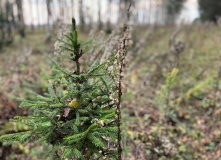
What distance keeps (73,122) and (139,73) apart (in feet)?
19.6

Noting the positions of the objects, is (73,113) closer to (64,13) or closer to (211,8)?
(64,13)

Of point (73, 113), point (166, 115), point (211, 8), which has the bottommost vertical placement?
point (166, 115)

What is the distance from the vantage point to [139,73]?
7.13 meters

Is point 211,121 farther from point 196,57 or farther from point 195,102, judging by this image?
point 196,57

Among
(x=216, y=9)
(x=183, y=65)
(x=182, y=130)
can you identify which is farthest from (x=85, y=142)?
(x=216, y=9)

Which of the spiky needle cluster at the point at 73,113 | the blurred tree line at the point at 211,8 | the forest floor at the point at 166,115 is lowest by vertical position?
the forest floor at the point at 166,115

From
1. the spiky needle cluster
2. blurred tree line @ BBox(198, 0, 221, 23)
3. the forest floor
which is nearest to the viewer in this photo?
the spiky needle cluster

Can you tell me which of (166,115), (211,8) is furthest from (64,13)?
(211,8)

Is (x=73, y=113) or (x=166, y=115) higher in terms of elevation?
(x=73, y=113)

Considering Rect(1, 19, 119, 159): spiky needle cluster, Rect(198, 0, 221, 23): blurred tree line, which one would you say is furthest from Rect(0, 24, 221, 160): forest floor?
Rect(198, 0, 221, 23): blurred tree line

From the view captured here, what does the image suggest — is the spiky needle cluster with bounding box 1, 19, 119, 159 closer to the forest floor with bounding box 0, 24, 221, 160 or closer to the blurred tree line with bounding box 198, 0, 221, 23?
the forest floor with bounding box 0, 24, 221, 160

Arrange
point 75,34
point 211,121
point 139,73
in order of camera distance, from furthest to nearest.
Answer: point 139,73, point 211,121, point 75,34

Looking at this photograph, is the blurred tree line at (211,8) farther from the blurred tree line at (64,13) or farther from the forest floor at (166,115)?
the forest floor at (166,115)

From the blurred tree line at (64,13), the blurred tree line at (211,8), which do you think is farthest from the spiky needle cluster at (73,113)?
the blurred tree line at (211,8)
